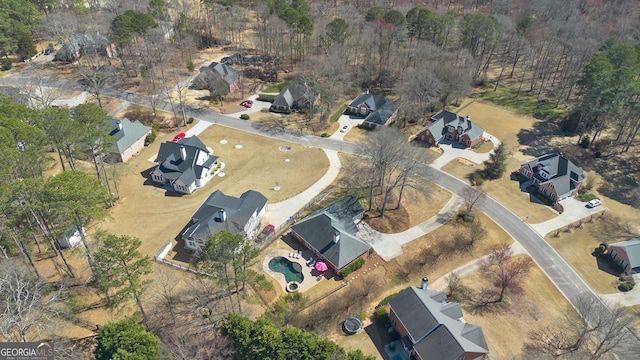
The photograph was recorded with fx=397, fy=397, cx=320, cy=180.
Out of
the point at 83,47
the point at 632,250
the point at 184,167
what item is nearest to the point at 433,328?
the point at 632,250

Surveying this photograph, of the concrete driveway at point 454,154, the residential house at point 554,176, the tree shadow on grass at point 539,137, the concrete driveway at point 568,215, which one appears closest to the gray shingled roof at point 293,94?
the concrete driveway at point 454,154

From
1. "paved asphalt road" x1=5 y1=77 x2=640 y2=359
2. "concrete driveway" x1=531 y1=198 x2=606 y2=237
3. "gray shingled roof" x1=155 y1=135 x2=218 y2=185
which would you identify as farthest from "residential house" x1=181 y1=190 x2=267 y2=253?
"concrete driveway" x1=531 y1=198 x2=606 y2=237

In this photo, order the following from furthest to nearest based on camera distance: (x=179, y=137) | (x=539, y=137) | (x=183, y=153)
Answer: (x=539, y=137) < (x=179, y=137) < (x=183, y=153)

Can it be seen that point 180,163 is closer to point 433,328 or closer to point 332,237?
point 332,237

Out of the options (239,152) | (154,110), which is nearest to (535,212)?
(239,152)

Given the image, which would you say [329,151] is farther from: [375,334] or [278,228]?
[375,334]

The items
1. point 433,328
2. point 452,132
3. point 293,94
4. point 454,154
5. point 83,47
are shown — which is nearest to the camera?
point 433,328

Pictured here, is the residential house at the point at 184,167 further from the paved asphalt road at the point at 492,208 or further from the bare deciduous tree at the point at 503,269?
the bare deciduous tree at the point at 503,269
